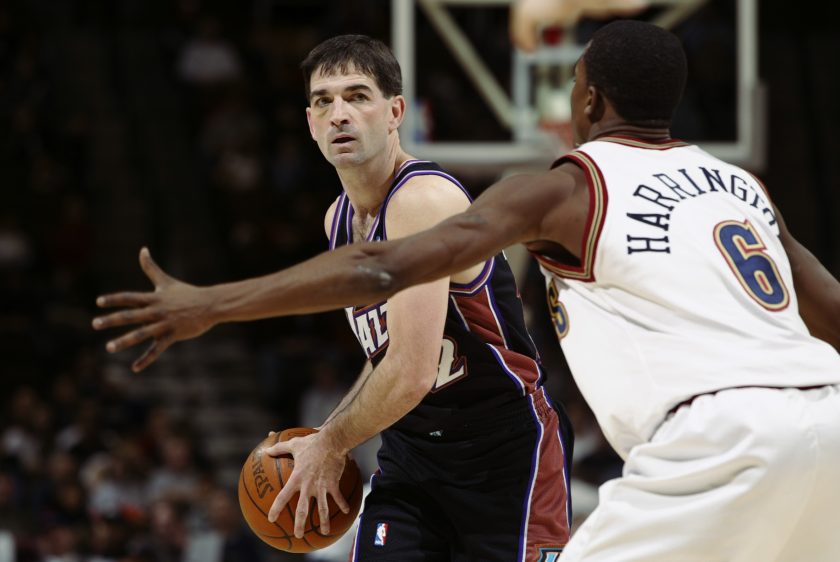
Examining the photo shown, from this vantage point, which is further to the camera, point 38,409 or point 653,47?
point 38,409

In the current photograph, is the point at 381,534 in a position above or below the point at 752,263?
below

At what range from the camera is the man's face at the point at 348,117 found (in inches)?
164

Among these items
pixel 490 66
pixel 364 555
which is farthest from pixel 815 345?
pixel 490 66

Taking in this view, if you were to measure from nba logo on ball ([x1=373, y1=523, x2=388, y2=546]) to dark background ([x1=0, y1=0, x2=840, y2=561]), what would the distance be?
5.62 metres

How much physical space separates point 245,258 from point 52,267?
6.11 feet

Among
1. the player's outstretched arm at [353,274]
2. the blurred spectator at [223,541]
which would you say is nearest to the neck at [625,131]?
the player's outstretched arm at [353,274]

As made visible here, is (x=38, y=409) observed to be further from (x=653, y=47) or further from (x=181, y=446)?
(x=653, y=47)

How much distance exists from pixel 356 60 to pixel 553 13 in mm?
4093

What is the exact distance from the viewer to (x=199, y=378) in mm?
13203

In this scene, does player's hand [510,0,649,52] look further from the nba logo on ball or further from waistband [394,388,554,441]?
the nba logo on ball

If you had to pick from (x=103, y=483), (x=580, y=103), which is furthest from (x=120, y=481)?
(x=580, y=103)

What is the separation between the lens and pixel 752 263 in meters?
3.29

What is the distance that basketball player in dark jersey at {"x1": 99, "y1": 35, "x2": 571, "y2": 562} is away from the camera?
4.12m

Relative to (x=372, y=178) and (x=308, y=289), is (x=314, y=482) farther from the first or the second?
(x=308, y=289)
